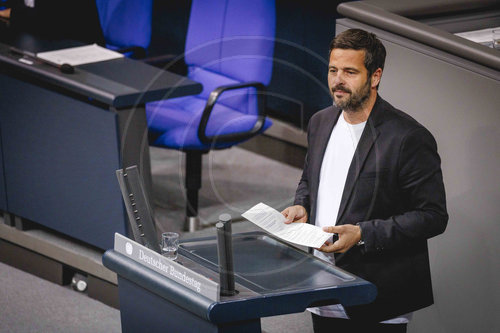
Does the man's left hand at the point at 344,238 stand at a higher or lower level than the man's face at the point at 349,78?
lower

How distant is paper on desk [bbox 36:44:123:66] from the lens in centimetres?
400

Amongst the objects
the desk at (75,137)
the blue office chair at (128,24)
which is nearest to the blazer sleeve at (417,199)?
the desk at (75,137)

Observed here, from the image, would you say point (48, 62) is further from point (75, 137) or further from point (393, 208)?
point (393, 208)

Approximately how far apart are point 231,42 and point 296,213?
2007mm

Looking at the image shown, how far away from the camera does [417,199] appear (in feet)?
7.53

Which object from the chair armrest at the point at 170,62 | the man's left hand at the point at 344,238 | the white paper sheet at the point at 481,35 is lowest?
the chair armrest at the point at 170,62

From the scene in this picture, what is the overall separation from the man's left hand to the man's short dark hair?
40 centimetres

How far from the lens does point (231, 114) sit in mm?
4398

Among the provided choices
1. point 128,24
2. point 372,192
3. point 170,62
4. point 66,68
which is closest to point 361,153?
point 372,192

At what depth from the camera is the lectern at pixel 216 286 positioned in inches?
78.1

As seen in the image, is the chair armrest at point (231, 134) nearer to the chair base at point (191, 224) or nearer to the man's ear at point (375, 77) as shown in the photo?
the chair base at point (191, 224)

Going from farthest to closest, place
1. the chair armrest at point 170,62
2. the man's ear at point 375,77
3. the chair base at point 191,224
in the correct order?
the chair armrest at point 170,62, the chair base at point 191,224, the man's ear at point 375,77

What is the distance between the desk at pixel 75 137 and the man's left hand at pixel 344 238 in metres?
1.53

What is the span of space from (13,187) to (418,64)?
2085 mm
